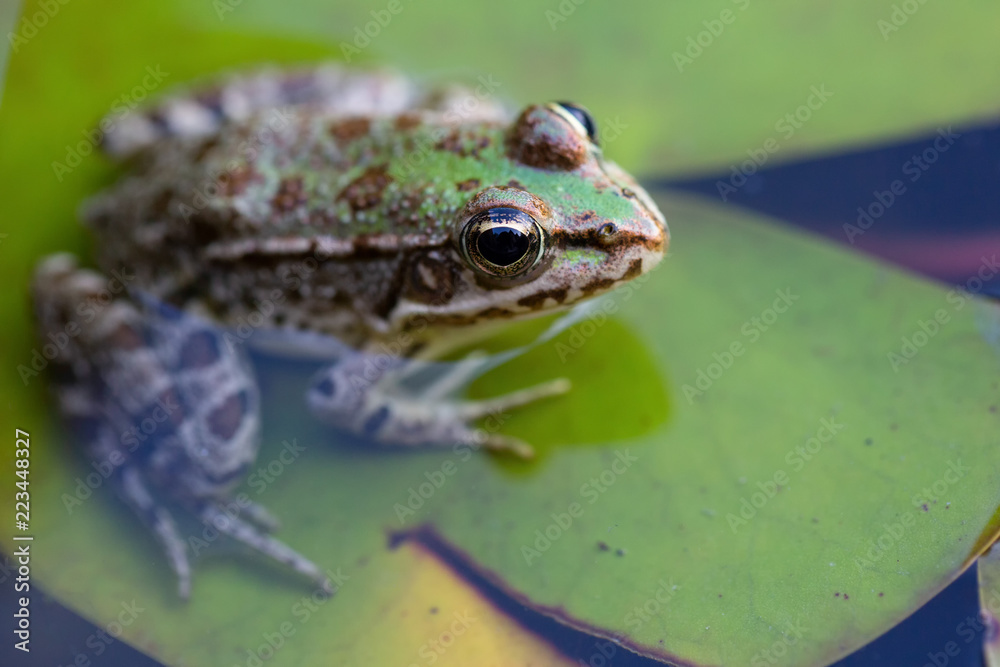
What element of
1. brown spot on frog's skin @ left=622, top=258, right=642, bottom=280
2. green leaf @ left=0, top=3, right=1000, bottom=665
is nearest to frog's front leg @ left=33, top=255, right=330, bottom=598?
green leaf @ left=0, top=3, right=1000, bottom=665

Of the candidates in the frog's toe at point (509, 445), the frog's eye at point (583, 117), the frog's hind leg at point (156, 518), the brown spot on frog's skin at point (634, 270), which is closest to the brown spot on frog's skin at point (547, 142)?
the frog's eye at point (583, 117)

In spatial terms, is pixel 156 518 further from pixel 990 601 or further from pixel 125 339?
pixel 990 601

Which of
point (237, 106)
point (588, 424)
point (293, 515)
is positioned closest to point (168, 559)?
point (293, 515)

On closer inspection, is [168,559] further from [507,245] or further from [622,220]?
[622,220]

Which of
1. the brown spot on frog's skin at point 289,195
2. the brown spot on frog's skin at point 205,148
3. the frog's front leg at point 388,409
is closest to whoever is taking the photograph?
the brown spot on frog's skin at point 289,195

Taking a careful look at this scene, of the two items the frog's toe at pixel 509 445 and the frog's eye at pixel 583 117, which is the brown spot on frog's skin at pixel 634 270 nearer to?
the frog's eye at pixel 583 117

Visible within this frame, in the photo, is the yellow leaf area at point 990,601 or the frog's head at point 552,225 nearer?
the yellow leaf area at point 990,601
